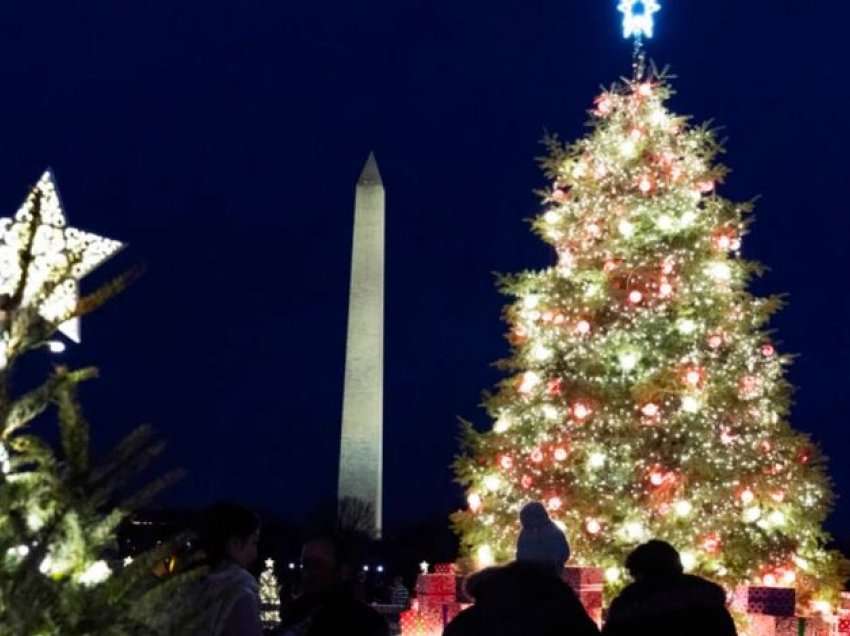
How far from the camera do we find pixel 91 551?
2.44 m

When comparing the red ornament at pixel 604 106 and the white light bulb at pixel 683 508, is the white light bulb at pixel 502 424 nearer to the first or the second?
the white light bulb at pixel 683 508

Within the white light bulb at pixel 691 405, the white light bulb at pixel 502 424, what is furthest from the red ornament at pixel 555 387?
the white light bulb at pixel 691 405

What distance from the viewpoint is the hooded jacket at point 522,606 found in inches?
139

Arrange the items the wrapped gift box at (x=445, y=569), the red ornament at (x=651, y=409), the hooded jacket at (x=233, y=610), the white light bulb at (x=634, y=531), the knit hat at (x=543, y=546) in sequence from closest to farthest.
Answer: the knit hat at (x=543, y=546), the hooded jacket at (x=233, y=610), the white light bulb at (x=634, y=531), the red ornament at (x=651, y=409), the wrapped gift box at (x=445, y=569)

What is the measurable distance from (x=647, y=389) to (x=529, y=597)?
10475mm

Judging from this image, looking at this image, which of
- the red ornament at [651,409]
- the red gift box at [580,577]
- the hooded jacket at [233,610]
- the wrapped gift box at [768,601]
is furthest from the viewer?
the red ornament at [651,409]

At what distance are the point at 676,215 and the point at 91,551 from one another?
40.7 ft

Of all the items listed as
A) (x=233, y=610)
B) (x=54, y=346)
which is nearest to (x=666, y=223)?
(x=233, y=610)

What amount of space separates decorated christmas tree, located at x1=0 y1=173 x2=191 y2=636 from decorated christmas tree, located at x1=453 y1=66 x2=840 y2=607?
1143 centimetres

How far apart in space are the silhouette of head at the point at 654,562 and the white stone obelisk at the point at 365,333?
72.4 feet

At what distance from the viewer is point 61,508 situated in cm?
239

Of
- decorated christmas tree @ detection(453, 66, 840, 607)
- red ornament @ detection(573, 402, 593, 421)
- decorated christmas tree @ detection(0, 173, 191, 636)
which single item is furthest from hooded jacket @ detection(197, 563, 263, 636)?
red ornament @ detection(573, 402, 593, 421)

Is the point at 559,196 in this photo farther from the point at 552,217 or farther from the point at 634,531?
the point at 634,531

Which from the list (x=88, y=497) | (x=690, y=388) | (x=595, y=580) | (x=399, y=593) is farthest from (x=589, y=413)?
(x=399, y=593)
